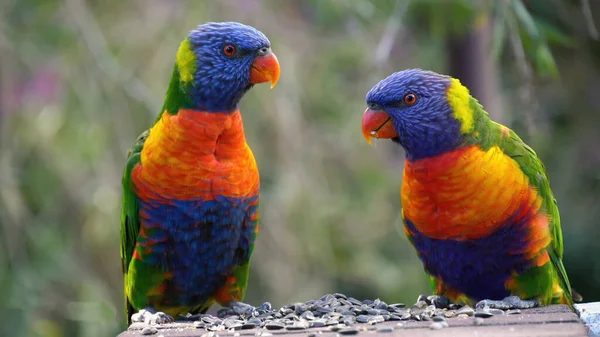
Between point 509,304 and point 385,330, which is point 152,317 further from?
point 509,304

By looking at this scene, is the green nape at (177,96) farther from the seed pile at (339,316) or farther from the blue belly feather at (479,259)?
the blue belly feather at (479,259)

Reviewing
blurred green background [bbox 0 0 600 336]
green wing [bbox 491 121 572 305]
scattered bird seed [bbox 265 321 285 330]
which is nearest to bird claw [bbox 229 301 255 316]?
scattered bird seed [bbox 265 321 285 330]

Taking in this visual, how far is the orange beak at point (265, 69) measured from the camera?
3361 millimetres

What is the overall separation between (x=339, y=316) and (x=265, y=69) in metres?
1.19

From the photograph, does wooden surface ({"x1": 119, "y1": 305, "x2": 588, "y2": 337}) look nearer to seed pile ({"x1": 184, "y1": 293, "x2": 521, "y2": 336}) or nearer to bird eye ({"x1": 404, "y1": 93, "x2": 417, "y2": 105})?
seed pile ({"x1": 184, "y1": 293, "x2": 521, "y2": 336})

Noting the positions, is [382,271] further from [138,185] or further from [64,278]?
[138,185]

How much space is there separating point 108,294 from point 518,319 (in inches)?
167

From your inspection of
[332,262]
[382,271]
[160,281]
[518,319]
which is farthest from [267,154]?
[518,319]

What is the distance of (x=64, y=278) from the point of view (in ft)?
19.0

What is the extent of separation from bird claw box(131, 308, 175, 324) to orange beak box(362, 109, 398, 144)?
3.57ft

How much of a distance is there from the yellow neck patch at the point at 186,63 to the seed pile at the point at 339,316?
1004mm

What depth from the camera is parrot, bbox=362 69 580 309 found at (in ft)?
9.59

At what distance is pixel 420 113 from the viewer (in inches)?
Answer: 121

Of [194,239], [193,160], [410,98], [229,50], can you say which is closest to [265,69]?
[229,50]
